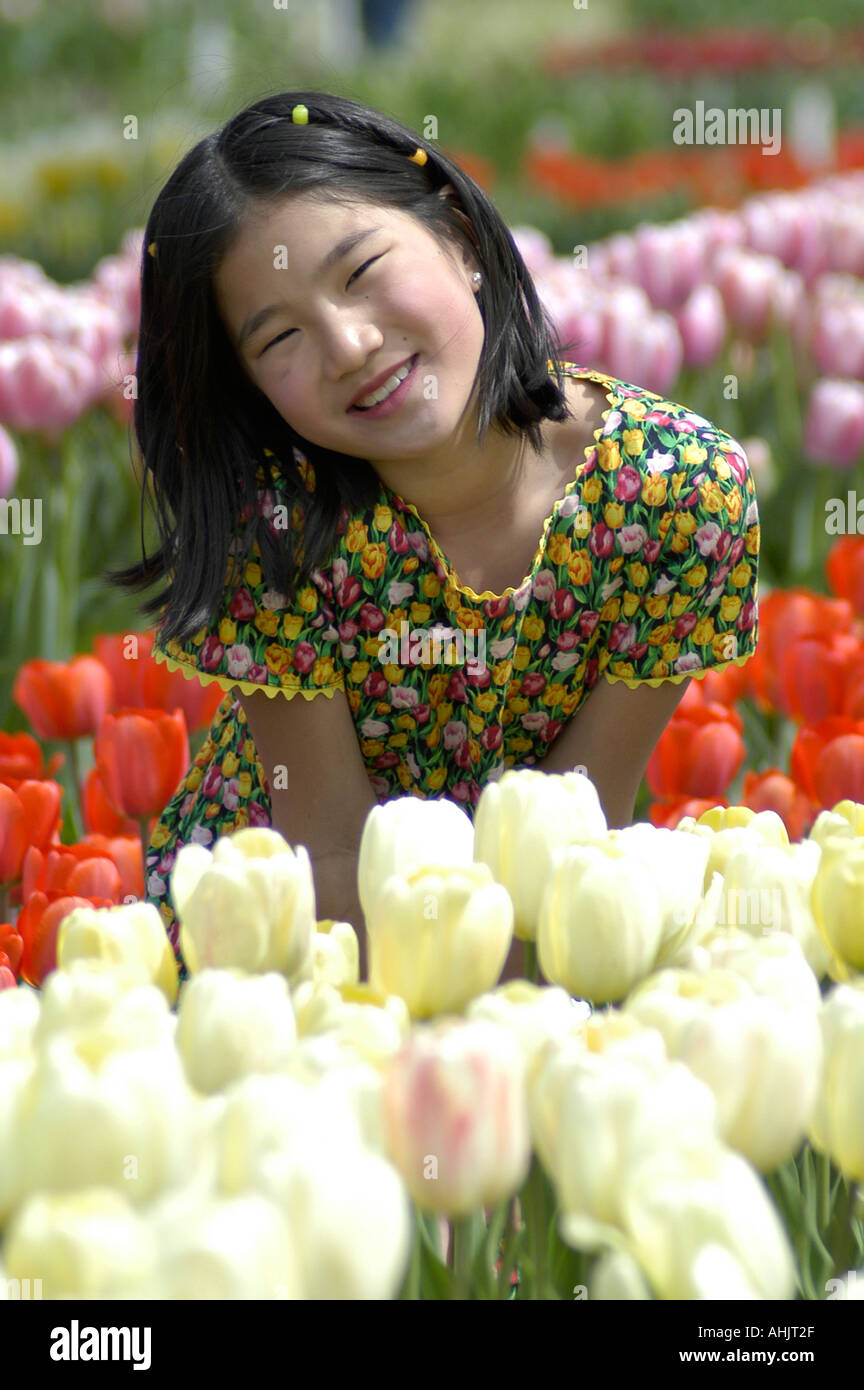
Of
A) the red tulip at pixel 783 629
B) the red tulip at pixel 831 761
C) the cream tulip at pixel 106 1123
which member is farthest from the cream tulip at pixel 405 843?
the red tulip at pixel 783 629

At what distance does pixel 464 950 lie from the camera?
0.72 meters

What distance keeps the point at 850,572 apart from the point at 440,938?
145 cm

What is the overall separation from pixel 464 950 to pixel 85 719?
1.13 meters

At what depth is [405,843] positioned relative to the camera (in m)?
0.79

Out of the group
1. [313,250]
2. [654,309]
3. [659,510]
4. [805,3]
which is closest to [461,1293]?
[313,250]

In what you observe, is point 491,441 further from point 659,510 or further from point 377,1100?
point 377,1100

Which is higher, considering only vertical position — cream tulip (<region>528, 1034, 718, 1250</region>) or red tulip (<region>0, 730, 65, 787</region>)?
red tulip (<region>0, 730, 65, 787</region>)

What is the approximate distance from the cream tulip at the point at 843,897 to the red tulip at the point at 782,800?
25.4 inches

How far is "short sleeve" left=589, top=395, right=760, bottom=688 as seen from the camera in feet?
5.20

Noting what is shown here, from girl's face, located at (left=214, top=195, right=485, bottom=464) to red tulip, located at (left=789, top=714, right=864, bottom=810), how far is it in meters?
0.42

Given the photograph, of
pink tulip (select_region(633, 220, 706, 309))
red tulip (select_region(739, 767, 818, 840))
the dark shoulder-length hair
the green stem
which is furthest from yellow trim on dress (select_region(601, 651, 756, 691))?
pink tulip (select_region(633, 220, 706, 309))

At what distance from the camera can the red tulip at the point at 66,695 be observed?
1.73 metres

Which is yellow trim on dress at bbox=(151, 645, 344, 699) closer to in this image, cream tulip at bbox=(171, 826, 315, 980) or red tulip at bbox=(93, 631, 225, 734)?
red tulip at bbox=(93, 631, 225, 734)

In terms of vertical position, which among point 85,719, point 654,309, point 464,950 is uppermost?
point 654,309
